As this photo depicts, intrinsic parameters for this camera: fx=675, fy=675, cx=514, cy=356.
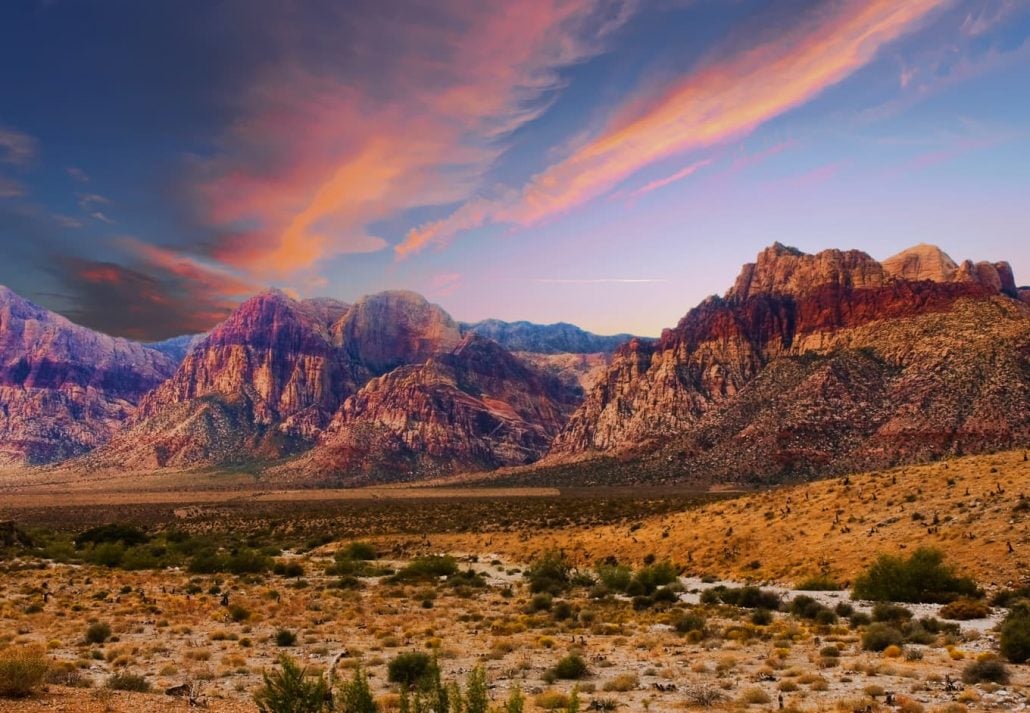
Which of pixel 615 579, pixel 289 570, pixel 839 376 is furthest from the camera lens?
pixel 839 376

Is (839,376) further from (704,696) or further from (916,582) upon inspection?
(704,696)

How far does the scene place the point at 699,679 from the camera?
15.4m

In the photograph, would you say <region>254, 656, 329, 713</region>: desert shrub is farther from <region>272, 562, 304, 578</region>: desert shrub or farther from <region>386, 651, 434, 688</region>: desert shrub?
<region>272, 562, 304, 578</region>: desert shrub

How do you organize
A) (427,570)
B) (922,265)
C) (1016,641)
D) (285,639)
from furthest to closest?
(922,265), (427,570), (285,639), (1016,641)

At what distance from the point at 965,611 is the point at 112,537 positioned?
61.3 m

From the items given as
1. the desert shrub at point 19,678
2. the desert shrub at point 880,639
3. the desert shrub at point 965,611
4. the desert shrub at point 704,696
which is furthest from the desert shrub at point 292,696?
the desert shrub at point 965,611

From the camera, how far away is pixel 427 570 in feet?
128

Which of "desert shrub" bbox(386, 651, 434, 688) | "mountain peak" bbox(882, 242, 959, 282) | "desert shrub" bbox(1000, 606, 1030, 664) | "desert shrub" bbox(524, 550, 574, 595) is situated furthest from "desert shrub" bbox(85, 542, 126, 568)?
"mountain peak" bbox(882, 242, 959, 282)

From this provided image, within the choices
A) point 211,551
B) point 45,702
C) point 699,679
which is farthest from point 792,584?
point 211,551

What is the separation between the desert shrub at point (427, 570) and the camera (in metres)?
38.0

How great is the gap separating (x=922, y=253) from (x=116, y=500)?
200184mm

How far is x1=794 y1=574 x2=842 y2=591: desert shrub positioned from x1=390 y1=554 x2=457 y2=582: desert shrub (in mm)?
18812

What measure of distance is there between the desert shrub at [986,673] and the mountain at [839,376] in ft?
312

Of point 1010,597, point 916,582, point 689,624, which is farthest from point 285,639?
point 1010,597
